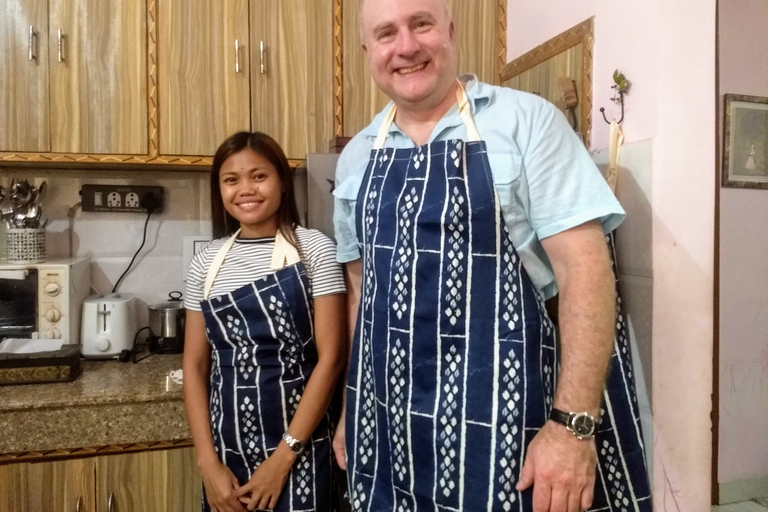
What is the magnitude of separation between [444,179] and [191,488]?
100 cm

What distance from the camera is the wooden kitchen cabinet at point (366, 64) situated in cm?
165

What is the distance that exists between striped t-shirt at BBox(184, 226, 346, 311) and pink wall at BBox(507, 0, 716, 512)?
2.09 feet

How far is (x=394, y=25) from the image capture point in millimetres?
941

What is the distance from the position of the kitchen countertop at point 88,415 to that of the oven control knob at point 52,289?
28 cm

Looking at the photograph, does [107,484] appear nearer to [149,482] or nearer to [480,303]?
[149,482]

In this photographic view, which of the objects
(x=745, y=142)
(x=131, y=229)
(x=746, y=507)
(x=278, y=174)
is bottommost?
(x=746, y=507)

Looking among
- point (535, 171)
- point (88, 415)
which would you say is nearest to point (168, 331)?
point (88, 415)

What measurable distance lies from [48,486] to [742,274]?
2464 mm

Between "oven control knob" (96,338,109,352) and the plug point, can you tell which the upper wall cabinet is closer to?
the plug point

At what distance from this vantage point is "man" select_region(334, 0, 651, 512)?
2.64ft

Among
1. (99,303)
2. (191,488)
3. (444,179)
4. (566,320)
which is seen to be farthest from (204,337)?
(566,320)

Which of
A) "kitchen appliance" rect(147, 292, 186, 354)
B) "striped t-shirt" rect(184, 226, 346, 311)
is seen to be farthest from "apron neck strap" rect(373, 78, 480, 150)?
"kitchen appliance" rect(147, 292, 186, 354)

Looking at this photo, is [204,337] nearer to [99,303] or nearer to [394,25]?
[99,303]

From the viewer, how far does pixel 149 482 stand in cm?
131
